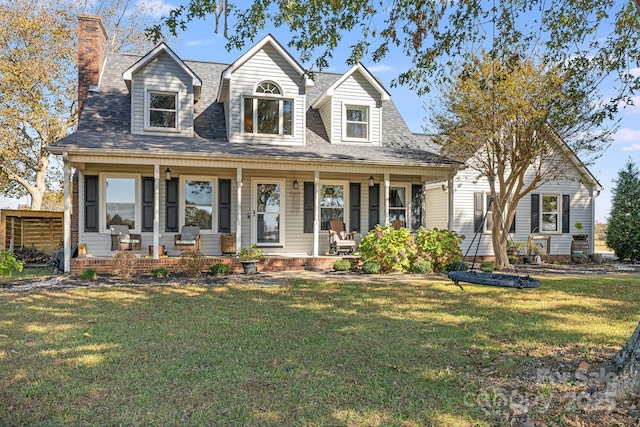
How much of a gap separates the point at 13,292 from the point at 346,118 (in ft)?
32.4

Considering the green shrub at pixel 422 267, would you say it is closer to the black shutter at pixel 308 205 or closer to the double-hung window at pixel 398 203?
the double-hung window at pixel 398 203

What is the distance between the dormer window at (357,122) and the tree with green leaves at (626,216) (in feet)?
37.3

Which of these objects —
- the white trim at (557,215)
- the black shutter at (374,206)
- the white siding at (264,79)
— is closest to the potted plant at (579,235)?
the white trim at (557,215)

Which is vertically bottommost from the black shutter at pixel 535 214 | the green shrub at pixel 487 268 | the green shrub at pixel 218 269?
the green shrub at pixel 487 268

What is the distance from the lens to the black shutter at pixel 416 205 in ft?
47.5

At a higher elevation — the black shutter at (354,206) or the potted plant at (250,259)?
the black shutter at (354,206)

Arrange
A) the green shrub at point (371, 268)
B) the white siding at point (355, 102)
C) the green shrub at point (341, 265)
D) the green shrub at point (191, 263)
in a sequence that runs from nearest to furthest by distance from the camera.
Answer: the green shrub at point (191, 263)
the green shrub at point (371, 268)
the green shrub at point (341, 265)
the white siding at point (355, 102)

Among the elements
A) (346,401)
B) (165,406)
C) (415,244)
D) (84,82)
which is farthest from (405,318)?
(84,82)

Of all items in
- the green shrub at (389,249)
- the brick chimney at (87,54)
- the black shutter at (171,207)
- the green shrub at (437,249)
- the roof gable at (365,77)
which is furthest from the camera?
the roof gable at (365,77)

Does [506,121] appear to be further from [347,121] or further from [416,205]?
[347,121]

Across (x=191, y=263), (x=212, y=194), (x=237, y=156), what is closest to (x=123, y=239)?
(x=191, y=263)

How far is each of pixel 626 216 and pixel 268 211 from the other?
14.3 m

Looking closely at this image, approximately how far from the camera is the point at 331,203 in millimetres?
13984

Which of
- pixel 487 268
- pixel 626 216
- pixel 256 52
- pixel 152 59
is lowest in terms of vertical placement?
pixel 487 268
